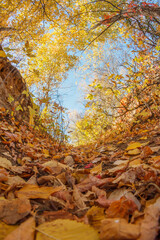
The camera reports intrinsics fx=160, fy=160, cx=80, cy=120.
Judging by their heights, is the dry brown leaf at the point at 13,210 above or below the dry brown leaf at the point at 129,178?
below

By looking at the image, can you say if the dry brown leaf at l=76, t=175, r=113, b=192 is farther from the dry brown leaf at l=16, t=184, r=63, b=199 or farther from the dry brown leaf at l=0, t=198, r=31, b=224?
the dry brown leaf at l=0, t=198, r=31, b=224

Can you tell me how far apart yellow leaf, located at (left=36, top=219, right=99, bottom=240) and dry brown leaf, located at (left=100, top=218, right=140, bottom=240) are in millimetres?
38

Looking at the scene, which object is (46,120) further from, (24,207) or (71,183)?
(24,207)

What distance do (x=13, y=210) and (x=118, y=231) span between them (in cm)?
34

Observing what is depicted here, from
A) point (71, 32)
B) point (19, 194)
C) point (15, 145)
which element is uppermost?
point (71, 32)

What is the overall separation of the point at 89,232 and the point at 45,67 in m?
9.48

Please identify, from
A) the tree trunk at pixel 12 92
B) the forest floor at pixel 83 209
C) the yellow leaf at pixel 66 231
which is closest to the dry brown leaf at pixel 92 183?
the forest floor at pixel 83 209

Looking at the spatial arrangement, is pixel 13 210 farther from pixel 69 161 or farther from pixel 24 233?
pixel 69 161

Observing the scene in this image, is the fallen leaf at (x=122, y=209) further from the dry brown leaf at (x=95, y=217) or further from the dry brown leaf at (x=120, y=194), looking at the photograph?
the dry brown leaf at (x=120, y=194)

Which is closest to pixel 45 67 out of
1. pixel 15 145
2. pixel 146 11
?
pixel 146 11

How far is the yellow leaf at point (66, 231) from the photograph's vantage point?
1.36 ft

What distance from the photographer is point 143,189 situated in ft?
2.18

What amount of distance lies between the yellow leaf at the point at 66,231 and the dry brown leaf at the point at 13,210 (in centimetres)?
9

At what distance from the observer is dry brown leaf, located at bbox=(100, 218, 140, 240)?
1.20 feet
